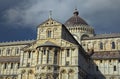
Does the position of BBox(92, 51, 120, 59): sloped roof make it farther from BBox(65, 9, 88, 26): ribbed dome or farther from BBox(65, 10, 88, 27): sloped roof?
BBox(65, 9, 88, 26): ribbed dome

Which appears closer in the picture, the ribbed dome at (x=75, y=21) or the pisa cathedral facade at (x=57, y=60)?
the pisa cathedral facade at (x=57, y=60)

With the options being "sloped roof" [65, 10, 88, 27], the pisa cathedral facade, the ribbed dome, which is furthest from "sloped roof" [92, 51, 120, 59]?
the ribbed dome

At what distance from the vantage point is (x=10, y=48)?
10288cm

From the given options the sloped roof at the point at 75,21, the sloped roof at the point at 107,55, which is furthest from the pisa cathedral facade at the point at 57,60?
the sloped roof at the point at 75,21

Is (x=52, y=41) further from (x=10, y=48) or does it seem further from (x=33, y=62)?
(x=10, y=48)

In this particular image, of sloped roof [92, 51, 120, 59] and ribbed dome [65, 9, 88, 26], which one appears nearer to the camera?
sloped roof [92, 51, 120, 59]

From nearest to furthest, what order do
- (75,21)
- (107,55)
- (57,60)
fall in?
(57,60)
(107,55)
(75,21)

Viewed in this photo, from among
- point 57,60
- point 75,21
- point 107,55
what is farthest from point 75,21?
point 57,60

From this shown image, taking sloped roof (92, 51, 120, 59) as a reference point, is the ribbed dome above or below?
above

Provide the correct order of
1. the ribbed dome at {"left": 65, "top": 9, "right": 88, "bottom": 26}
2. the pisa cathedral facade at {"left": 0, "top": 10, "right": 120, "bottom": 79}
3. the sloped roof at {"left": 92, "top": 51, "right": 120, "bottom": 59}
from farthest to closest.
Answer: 1. the ribbed dome at {"left": 65, "top": 9, "right": 88, "bottom": 26}
2. the sloped roof at {"left": 92, "top": 51, "right": 120, "bottom": 59}
3. the pisa cathedral facade at {"left": 0, "top": 10, "right": 120, "bottom": 79}

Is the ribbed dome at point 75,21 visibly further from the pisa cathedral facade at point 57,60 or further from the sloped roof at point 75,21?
the pisa cathedral facade at point 57,60

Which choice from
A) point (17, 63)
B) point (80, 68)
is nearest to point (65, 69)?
point (80, 68)

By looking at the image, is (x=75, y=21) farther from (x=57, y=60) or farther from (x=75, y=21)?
(x=57, y=60)

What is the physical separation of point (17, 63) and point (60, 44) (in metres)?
22.3
